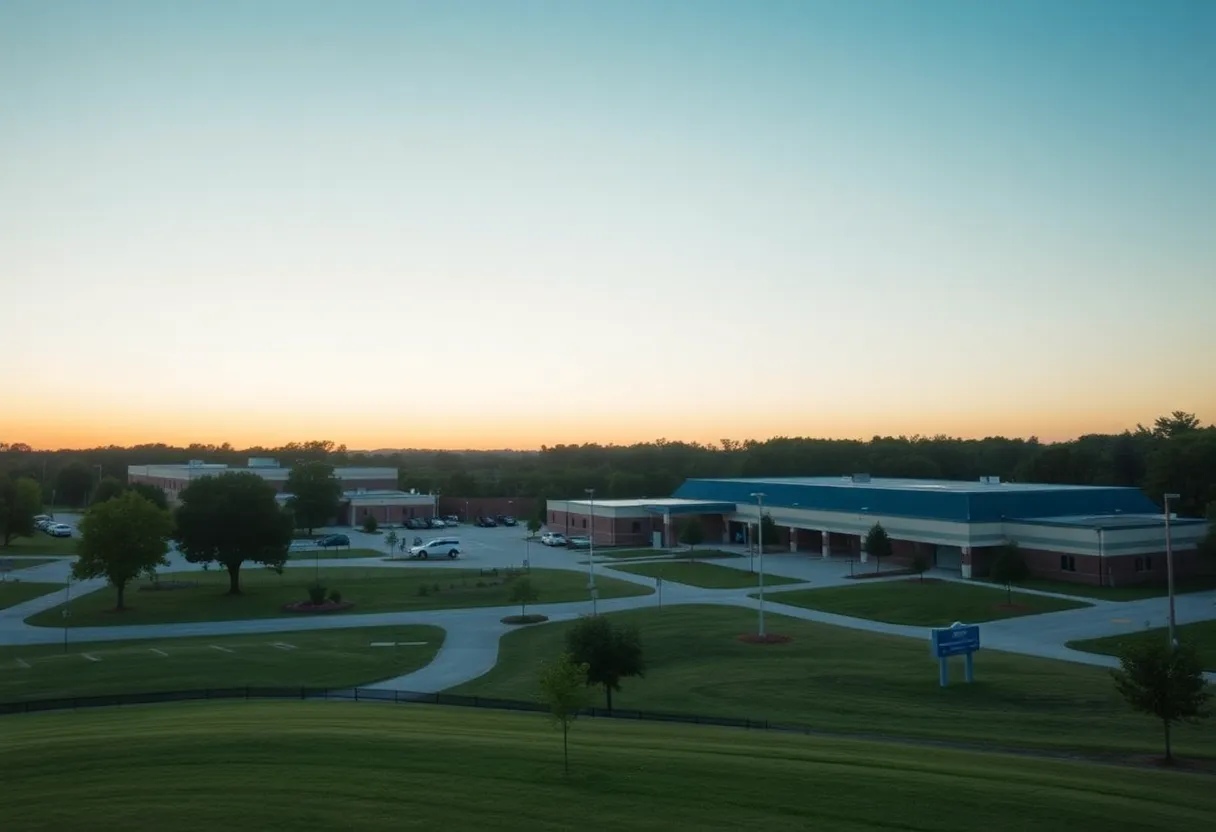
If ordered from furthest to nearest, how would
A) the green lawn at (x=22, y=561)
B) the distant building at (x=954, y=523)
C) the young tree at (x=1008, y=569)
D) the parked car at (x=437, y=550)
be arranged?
the parked car at (x=437, y=550) → the green lawn at (x=22, y=561) → the distant building at (x=954, y=523) → the young tree at (x=1008, y=569)

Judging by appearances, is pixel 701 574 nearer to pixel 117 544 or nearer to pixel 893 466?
pixel 117 544

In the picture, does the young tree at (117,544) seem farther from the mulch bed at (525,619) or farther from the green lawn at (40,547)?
the green lawn at (40,547)

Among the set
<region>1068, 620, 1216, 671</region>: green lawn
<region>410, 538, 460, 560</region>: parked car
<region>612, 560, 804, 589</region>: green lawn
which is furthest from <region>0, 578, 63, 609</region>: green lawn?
Answer: <region>1068, 620, 1216, 671</region>: green lawn

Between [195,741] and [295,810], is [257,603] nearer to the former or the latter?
[195,741]

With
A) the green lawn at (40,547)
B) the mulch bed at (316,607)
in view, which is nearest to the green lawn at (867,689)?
the mulch bed at (316,607)

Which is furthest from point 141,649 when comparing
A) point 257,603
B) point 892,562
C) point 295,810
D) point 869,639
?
point 892,562

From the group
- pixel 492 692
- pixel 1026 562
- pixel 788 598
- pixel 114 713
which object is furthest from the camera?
pixel 1026 562
